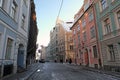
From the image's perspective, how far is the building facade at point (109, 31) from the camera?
14.5 meters

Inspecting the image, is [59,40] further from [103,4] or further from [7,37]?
[7,37]

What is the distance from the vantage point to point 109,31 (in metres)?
16.5

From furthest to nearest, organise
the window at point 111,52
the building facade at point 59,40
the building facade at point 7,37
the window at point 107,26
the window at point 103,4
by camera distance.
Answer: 1. the building facade at point 59,40
2. the window at point 103,4
3. the window at point 107,26
4. the window at point 111,52
5. the building facade at point 7,37

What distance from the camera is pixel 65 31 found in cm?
5847

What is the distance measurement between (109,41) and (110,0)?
17.3 ft

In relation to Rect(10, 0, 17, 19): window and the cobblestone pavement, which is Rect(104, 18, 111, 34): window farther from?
Rect(10, 0, 17, 19): window

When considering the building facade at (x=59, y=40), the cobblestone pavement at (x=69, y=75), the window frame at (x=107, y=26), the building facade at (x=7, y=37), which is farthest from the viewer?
the building facade at (x=59, y=40)

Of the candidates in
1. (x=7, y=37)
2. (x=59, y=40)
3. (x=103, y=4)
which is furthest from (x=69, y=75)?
(x=59, y=40)

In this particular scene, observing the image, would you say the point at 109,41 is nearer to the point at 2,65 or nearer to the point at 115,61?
the point at 115,61

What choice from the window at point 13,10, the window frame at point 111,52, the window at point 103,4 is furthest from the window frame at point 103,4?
the window at point 13,10

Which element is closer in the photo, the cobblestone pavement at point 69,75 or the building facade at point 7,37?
the building facade at point 7,37

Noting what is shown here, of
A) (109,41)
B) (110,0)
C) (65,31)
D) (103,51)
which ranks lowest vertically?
(103,51)

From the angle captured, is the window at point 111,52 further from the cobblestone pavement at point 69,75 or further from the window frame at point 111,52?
the cobblestone pavement at point 69,75

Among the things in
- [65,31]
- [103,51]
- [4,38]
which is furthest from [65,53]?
[4,38]
